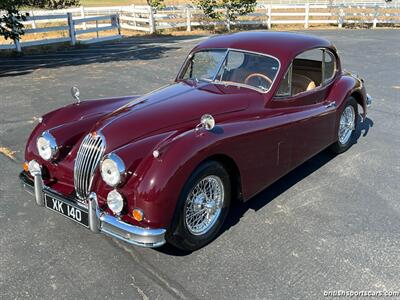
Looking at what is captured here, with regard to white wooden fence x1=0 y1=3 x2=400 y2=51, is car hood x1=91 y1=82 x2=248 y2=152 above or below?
below

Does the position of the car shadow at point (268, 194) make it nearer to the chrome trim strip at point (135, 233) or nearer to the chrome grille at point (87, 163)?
the chrome trim strip at point (135, 233)

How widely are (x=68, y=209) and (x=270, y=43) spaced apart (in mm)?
2847

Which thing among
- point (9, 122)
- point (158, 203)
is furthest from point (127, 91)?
point (158, 203)

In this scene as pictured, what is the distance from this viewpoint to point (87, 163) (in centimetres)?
348

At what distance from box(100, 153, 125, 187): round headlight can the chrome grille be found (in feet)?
0.94

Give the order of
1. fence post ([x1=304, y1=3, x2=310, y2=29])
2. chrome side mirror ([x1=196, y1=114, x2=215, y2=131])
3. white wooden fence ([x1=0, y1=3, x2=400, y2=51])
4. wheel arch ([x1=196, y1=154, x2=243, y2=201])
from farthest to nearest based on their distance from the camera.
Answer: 1. fence post ([x1=304, y1=3, x2=310, y2=29])
2. white wooden fence ([x1=0, y1=3, x2=400, y2=51])
3. wheel arch ([x1=196, y1=154, x2=243, y2=201])
4. chrome side mirror ([x1=196, y1=114, x2=215, y2=131])

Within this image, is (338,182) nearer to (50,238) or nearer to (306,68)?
(306,68)

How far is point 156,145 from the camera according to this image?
325 cm

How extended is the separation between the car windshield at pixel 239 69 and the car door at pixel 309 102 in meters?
0.19

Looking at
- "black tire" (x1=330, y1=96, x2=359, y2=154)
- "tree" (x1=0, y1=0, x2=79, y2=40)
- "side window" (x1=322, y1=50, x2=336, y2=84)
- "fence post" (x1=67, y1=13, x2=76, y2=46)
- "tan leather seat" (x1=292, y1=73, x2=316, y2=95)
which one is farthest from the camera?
"fence post" (x1=67, y1=13, x2=76, y2=46)

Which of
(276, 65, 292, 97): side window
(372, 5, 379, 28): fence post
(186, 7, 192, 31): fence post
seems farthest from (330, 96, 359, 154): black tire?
(372, 5, 379, 28): fence post

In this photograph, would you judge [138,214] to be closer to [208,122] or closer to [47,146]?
[208,122]

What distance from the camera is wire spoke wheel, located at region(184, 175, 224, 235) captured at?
339 cm

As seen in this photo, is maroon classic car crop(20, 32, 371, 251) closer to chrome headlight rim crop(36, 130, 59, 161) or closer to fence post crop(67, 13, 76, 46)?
chrome headlight rim crop(36, 130, 59, 161)
